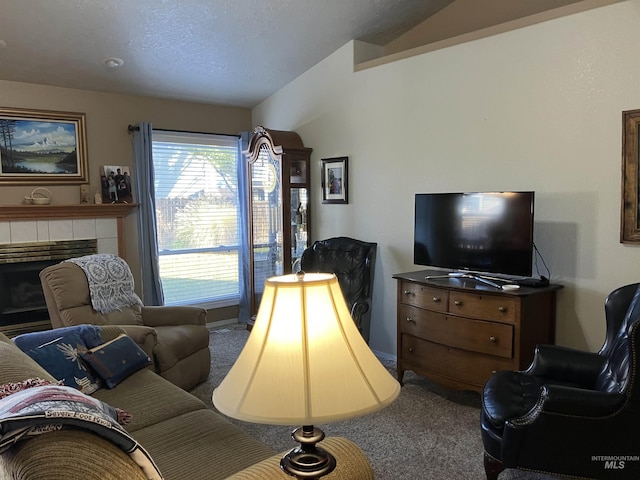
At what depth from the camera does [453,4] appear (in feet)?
14.1

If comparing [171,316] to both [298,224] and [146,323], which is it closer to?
[146,323]

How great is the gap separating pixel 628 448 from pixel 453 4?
3.67m

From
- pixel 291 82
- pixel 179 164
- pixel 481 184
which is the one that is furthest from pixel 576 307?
pixel 179 164

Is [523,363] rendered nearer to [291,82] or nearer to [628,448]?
[628,448]

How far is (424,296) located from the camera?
11.4 ft

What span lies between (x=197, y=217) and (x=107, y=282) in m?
1.92

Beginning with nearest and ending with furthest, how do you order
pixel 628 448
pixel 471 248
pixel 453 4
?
pixel 628 448
pixel 471 248
pixel 453 4

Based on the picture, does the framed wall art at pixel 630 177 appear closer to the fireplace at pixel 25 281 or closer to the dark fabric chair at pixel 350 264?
the dark fabric chair at pixel 350 264

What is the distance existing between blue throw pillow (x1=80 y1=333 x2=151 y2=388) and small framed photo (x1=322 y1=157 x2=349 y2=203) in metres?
2.40

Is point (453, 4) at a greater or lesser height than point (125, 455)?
greater

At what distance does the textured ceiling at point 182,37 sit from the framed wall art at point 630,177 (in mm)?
2023

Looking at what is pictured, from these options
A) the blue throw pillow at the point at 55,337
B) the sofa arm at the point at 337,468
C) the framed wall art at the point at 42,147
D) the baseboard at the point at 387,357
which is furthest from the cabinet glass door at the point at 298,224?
the sofa arm at the point at 337,468

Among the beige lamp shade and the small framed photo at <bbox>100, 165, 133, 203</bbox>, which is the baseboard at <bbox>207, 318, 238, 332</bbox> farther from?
the beige lamp shade

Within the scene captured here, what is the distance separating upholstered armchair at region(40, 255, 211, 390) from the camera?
10.7 ft
